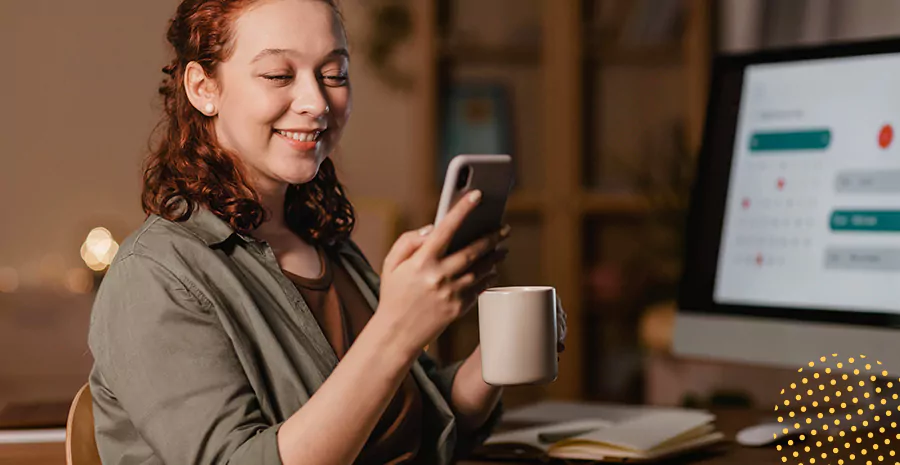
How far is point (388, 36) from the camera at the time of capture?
3527 millimetres

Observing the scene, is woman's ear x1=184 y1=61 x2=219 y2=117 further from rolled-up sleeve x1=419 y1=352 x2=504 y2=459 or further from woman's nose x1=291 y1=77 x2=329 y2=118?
rolled-up sleeve x1=419 y1=352 x2=504 y2=459

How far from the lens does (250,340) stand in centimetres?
92

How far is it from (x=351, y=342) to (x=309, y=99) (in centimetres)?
24

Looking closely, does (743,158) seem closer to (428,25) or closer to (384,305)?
(384,305)

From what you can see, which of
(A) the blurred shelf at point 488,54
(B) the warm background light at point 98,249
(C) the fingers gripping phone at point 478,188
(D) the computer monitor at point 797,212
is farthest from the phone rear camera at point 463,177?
(A) the blurred shelf at point 488,54

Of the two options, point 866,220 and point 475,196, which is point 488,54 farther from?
point 475,196

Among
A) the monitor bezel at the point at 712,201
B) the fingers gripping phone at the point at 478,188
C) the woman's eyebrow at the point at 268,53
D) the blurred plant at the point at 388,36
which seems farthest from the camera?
the blurred plant at the point at 388,36

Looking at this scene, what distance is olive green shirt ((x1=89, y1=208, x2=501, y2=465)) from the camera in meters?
0.84

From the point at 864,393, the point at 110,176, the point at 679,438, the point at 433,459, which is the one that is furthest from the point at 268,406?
the point at 110,176

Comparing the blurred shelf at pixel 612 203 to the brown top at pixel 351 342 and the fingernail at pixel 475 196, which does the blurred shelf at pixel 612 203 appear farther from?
the fingernail at pixel 475 196

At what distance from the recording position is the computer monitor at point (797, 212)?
51.5 inches

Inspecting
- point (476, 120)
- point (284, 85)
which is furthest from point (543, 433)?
point (476, 120)

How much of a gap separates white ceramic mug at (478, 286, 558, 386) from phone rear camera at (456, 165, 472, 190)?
0.34 ft

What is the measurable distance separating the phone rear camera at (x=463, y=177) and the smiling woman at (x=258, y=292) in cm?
2
